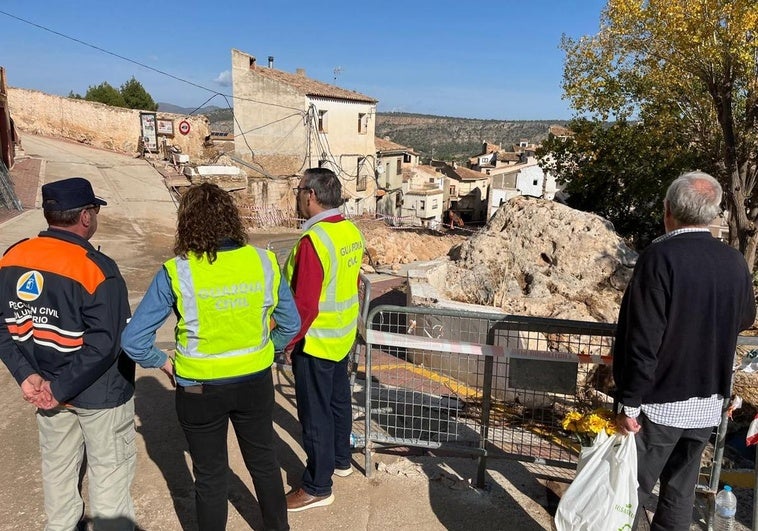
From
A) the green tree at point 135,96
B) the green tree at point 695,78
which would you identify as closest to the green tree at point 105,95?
the green tree at point 135,96

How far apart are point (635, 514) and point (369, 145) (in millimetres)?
31391

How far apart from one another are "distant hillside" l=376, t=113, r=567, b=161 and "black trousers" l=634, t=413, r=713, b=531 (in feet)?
454

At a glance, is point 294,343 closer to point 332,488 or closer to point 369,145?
point 332,488

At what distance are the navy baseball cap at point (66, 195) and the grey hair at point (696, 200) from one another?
2.64m

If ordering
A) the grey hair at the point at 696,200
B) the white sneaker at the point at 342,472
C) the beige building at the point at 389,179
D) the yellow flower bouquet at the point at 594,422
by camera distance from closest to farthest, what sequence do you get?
the grey hair at the point at 696,200 < the yellow flower bouquet at the point at 594,422 < the white sneaker at the point at 342,472 < the beige building at the point at 389,179

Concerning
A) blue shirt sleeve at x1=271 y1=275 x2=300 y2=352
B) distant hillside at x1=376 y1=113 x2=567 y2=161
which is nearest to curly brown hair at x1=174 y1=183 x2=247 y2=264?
blue shirt sleeve at x1=271 y1=275 x2=300 y2=352

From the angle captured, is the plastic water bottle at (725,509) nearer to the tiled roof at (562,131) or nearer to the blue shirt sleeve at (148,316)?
the blue shirt sleeve at (148,316)

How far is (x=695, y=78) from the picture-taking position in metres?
11.9

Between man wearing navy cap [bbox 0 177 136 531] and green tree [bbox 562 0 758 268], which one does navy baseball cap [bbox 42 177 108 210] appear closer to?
man wearing navy cap [bbox 0 177 136 531]

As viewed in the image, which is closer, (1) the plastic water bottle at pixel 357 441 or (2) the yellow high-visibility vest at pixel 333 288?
(2) the yellow high-visibility vest at pixel 333 288

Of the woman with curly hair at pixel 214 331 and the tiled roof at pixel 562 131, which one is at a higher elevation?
the tiled roof at pixel 562 131

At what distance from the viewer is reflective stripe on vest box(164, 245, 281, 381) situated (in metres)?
2.39

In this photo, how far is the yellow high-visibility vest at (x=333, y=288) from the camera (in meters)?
3.04

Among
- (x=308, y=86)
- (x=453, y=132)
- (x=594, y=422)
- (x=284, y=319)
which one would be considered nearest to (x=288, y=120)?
(x=308, y=86)
